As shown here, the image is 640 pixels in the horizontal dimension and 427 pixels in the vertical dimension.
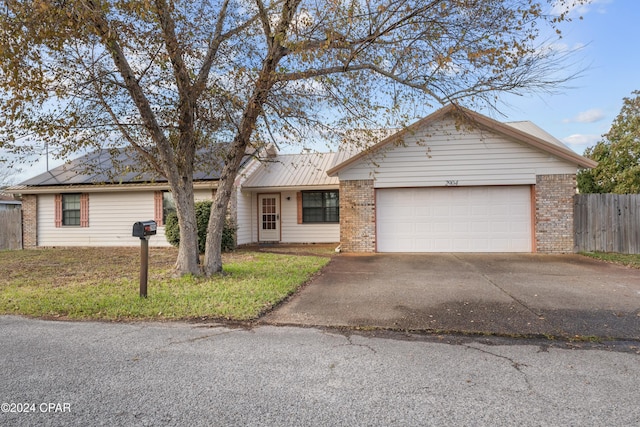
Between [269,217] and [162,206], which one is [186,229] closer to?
[162,206]

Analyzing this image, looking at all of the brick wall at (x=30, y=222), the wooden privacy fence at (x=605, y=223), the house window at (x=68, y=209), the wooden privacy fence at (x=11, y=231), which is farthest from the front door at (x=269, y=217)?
the wooden privacy fence at (x=605, y=223)

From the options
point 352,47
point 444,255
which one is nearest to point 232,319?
point 352,47

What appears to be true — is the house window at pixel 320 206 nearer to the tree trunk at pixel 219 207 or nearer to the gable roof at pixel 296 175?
the gable roof at pixel 296 175

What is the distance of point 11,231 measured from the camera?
54.5 ft

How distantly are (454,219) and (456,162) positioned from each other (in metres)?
1.83

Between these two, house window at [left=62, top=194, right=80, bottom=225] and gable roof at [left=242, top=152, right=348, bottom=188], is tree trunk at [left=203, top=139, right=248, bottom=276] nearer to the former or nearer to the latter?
gable roof at [left=242, top=152, right=348, bottom=188]

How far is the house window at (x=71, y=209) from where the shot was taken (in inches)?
643

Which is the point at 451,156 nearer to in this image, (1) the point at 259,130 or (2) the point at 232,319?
(1) the point at 259,130

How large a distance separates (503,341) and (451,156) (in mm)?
8875

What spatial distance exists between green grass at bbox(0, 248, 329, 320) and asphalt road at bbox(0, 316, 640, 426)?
91 cm

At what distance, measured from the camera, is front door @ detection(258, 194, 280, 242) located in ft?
54.9

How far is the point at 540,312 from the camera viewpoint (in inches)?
212

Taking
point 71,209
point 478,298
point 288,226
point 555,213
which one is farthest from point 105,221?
point 555,213

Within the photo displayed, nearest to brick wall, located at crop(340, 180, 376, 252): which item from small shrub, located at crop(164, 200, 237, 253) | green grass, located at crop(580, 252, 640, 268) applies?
small shrub, located at crop(164, 200, 237, 253)
